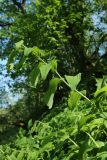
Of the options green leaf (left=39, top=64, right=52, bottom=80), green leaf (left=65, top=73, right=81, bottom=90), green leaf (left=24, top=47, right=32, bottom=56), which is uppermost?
green leaf (left=24, top=47, right=32, bottom=56)

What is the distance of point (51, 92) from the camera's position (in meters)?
1.48

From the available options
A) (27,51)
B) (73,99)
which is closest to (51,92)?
(73,99)

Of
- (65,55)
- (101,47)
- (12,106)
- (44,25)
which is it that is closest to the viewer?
(44,25)

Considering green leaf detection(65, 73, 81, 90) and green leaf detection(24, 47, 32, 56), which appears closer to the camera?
green leaf detection(65, 73, 81, 90)

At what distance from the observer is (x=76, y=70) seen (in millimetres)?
22844

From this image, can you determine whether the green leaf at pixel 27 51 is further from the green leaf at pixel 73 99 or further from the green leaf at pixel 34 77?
the green leaf at pixel 73 99

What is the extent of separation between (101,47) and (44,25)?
4392 mm

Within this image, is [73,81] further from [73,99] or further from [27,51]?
[27,51]

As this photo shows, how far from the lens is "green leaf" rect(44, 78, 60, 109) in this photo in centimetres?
145

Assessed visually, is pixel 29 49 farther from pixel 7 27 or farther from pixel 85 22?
pixel 7 27

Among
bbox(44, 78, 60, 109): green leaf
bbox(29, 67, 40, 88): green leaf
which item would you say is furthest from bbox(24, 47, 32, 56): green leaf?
bbox(44, 78, 60, 109): green leaf

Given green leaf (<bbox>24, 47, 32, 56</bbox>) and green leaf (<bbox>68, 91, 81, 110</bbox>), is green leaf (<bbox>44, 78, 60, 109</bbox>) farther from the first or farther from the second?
green leaf (<bbox>24, 47, 32, 56</bbox>)

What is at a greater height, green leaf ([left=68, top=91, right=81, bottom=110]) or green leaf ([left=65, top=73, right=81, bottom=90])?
green leaf ([left=65, top=73, right=81, bottom=90])

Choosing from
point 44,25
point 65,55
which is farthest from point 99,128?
point 65,55
